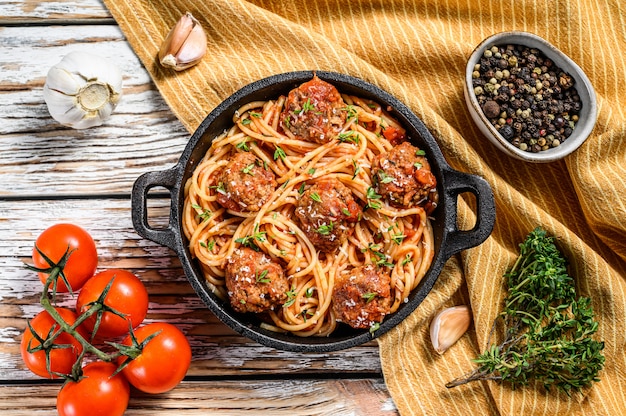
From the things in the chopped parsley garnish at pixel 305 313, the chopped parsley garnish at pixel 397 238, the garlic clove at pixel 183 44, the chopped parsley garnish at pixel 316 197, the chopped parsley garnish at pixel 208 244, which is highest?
the garlic clove at pixel 183 44

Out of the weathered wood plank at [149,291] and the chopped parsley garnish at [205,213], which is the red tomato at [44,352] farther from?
the chopped parsley garnish at [205,213]

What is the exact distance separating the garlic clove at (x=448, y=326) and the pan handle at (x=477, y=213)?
487mm

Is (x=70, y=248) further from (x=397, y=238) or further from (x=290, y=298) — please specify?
(x=397, y=238)

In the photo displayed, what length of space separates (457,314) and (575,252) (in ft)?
2.29

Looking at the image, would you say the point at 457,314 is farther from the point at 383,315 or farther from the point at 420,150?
the point at 420,150

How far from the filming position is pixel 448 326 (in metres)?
3.57

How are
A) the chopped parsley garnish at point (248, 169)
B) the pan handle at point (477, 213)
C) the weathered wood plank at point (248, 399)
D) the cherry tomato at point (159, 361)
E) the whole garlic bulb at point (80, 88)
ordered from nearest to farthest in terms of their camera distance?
the pan handle at point (477, 213)
the chopped parsley garnish at point (248, 169)
the cherry tomato at point (159, 361)
the whole garlic bulb at point (80, 88)
the weathered wood plank at point (248, 399)

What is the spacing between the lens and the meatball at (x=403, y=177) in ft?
10.7

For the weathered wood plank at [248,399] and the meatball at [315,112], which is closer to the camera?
the meatball at [315,112]

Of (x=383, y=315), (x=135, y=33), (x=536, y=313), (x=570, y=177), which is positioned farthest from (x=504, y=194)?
(x=135, y=33)

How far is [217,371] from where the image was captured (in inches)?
148

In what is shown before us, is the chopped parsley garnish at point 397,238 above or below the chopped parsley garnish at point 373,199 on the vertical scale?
below

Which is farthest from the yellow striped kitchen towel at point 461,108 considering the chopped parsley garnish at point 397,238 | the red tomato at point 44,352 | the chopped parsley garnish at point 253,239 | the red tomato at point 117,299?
the red tomato at point 44,352

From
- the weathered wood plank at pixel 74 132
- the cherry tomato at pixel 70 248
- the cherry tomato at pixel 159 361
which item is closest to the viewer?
the cherry tomato at pixel 159 361
